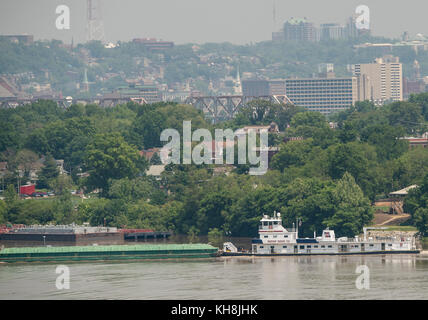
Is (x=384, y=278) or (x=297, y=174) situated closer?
(x=384, y=278)

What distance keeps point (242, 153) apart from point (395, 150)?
1850cm

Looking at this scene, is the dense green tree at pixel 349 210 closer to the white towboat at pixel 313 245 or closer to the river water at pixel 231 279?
the white towboat at pixel 313 245

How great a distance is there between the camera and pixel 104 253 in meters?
95.3

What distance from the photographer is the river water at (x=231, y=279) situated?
2928 inches

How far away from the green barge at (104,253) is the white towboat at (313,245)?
2.42m

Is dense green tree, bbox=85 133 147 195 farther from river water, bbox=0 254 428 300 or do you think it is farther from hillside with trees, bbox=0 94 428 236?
river water, bbox=0 254 428 300

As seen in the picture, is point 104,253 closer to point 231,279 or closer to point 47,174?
point 231,279

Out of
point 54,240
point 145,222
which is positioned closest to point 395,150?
point 145,222

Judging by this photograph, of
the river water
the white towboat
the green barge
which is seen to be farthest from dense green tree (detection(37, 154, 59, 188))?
the white towboat

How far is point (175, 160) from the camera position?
450 feet

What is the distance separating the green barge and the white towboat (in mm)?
2417

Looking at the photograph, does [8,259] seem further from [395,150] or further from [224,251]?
[395,150]

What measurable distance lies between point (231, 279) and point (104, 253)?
17.5m

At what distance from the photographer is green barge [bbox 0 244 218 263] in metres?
94.6
